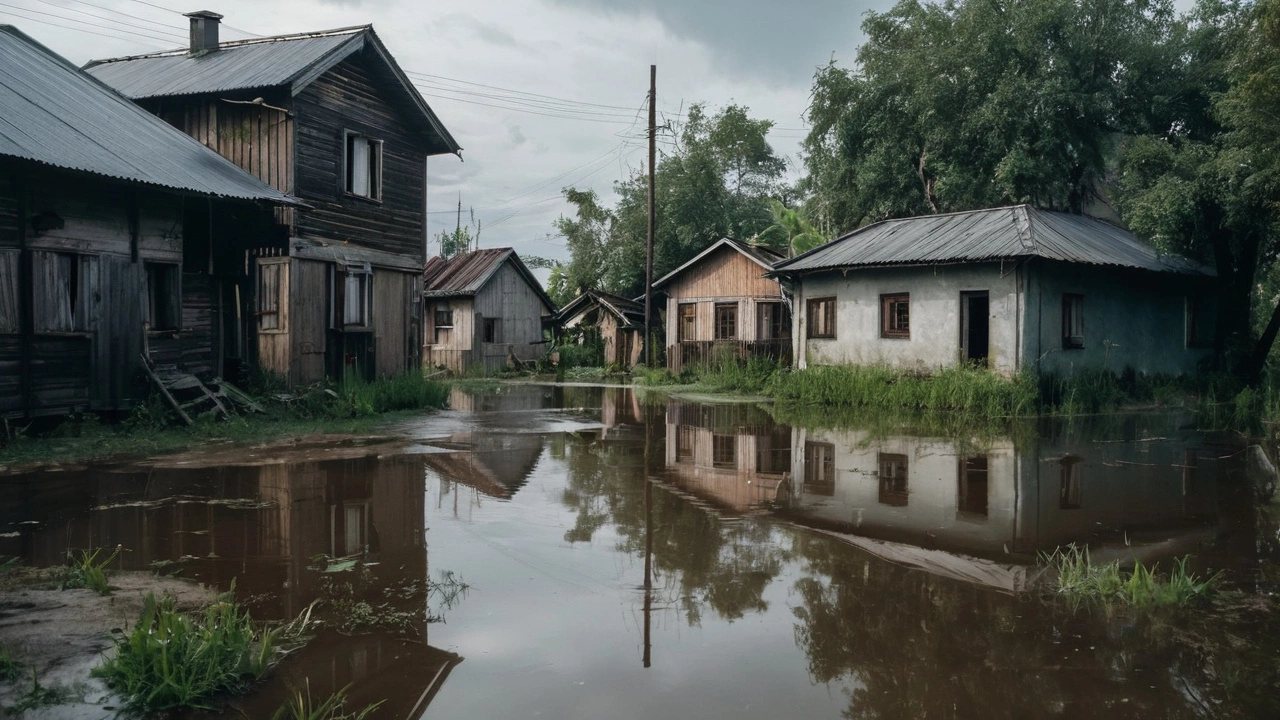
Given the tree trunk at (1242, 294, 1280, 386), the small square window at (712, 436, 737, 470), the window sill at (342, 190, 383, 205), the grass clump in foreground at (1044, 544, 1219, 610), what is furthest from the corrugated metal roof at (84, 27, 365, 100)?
the tree trunk at (1242, 294, 1280, 386)

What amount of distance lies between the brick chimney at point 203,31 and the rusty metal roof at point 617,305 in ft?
57.9

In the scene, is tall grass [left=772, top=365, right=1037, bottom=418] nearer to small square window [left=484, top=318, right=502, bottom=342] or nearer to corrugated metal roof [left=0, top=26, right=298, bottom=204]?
corrugated metal roof [left=0, top=26, right=298, bottom=204]

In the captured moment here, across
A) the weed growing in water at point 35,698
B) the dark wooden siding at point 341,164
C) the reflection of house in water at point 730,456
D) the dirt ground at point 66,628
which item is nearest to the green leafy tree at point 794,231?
the dark wooden siding at point 341,164

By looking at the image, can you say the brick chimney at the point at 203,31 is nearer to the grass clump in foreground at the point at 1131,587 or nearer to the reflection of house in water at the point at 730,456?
the reflection of house in water at the point at 730,456

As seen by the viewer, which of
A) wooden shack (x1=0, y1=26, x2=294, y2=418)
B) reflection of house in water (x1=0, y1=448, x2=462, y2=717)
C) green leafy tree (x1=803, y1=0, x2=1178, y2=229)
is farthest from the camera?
green leafy tree (x1=803, y1=0, x2=1178, y2=229)

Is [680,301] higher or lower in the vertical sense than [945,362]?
higher

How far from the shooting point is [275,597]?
5.32 metres

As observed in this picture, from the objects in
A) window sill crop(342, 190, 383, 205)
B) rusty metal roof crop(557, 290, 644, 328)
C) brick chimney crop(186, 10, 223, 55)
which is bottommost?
rusty metal roof crop(557, 290, 644, 328)

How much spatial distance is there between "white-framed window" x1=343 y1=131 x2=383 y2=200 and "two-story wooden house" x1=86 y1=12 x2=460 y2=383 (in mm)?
22

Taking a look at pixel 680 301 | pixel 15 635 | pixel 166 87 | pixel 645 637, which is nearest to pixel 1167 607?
pixel 645 637

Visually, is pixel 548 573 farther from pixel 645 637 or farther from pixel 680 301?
pixel 680 301

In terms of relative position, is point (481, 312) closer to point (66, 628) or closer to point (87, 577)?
point (87, 577)

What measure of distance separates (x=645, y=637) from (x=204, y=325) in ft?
41.8

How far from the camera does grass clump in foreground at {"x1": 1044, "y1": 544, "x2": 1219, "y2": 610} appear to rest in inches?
208
